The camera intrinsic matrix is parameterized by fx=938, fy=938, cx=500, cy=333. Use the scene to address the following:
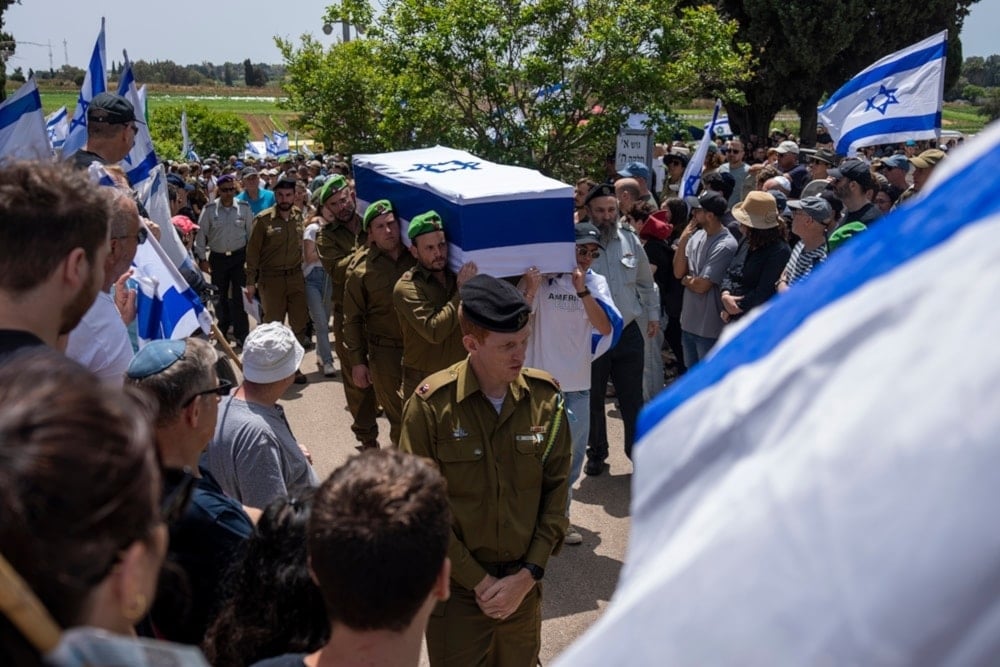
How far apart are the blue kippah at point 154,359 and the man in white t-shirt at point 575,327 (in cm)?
248

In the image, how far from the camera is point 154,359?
2.78 meters

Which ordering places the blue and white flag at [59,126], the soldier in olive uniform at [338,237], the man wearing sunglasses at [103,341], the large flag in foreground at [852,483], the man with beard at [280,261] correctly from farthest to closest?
1. the blue and white flag at [59,126]
2. the man with beard at [280,261]
3. the soldier in olive uniform at [338,237]
4. the man wearing sunglasses at [103,341]
5. the large flag in foreground at [852,483]

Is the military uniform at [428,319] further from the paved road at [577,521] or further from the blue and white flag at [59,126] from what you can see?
the blue and white flag at [59,126]

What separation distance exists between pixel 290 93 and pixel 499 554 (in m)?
17.0

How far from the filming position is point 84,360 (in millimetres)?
3203

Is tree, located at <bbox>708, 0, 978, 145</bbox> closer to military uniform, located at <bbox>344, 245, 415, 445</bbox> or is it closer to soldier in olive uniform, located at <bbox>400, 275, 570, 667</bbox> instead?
military uniform, located at <bbox>344, 245, 415, 445</bbox>

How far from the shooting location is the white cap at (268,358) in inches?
138

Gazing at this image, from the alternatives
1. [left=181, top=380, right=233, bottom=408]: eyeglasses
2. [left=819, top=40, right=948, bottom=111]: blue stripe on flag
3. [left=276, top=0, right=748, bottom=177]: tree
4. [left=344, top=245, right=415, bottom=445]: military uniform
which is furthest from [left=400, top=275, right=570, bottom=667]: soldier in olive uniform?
[left=276, top=0, right=748, bottom=177]: tree

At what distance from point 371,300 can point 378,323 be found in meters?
0.17

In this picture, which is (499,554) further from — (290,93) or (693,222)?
(290,93)

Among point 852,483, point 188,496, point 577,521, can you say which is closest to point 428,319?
point 577,521

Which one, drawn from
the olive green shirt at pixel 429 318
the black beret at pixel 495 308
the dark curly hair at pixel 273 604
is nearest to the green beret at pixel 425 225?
the olive green shirt at pixel 429 318

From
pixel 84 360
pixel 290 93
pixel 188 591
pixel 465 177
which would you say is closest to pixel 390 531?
pixel 188 591

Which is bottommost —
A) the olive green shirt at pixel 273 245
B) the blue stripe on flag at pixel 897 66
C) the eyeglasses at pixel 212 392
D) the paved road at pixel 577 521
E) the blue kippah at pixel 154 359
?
the paved road at pixel 577 521
